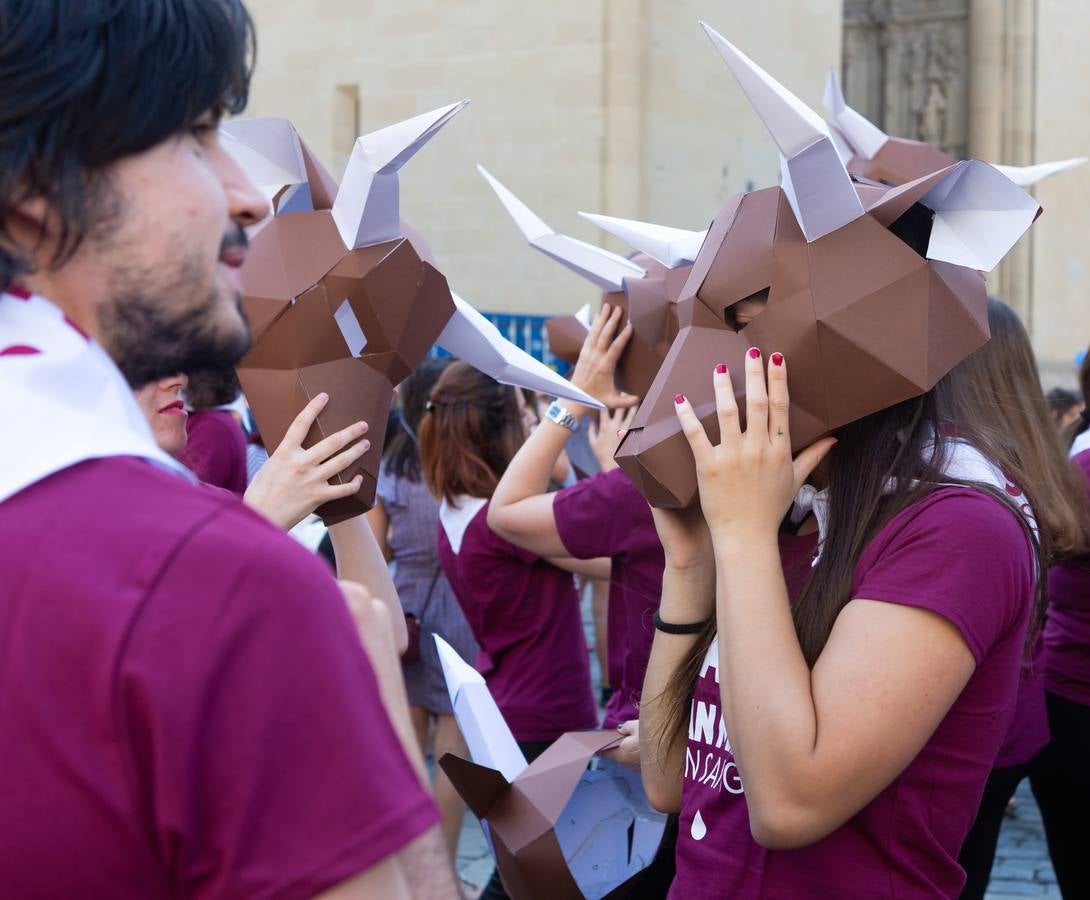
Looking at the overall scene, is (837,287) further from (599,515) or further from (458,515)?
(458,515)

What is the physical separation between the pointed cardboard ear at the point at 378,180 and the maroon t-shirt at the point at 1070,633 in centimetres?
199

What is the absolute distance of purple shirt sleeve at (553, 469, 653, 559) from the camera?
3.05 m

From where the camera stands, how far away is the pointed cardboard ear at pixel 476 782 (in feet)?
7.49

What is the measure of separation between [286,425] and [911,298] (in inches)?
40.0

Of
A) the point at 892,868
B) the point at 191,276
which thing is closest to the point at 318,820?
the point at 191,276

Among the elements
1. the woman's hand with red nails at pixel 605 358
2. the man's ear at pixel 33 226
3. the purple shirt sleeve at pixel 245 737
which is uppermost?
the man's ear at pixel 33 226

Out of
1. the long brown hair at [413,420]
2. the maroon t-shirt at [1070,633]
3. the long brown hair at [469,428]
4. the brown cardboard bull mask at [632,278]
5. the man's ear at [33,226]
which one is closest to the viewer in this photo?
the man's ear at [33,226]

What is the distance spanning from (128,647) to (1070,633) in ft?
9.64

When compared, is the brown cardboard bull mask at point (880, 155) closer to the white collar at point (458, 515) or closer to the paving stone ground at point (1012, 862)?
the white collar at point (458, 515)

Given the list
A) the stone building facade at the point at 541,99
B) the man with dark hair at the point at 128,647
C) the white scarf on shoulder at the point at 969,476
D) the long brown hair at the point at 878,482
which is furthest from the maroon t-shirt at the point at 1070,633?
the stone building facade at the point at 541,99

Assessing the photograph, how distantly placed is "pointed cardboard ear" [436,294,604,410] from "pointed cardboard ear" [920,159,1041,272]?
2.44 ft

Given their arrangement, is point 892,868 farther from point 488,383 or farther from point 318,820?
point 488,383

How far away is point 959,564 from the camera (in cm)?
161

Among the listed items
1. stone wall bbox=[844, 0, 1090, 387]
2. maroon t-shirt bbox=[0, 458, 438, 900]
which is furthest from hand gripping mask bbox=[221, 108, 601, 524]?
stone wall bbox=[844, 0, 1090, 387]
